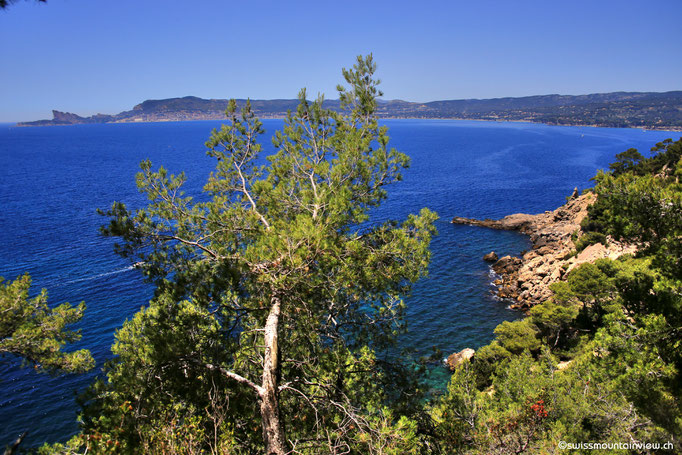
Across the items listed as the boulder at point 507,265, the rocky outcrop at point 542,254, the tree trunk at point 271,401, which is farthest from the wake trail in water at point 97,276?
the boulder at point 507,265

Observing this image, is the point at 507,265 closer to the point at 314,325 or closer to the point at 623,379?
the point at 623,379

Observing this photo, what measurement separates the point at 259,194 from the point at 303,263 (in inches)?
141

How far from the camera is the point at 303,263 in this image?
768cm

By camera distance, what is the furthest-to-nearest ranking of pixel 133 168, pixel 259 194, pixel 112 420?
pixel 133 168 → pixel 259 194 → pixel 112 420

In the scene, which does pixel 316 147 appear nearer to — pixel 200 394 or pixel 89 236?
pixel 200 394

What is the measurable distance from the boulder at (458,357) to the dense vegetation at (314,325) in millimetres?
11212

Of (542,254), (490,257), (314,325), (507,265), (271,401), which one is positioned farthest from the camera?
(490,257)

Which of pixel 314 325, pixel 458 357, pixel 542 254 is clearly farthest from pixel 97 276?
pixel 542 254

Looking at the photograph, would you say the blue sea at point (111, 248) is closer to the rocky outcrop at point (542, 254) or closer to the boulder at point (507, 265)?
the boulder at point (507, 265)

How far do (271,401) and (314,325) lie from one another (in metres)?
1.76

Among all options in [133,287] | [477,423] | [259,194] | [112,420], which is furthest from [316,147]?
[133,287]

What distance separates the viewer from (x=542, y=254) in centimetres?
3984

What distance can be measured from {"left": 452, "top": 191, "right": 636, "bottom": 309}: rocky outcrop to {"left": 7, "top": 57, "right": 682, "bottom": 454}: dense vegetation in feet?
55.1

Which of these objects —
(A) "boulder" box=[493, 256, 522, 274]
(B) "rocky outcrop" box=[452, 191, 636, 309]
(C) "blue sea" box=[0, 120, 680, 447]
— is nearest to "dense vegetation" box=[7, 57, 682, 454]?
(C) "blue sea" box=[0, 120, 680, 447]
